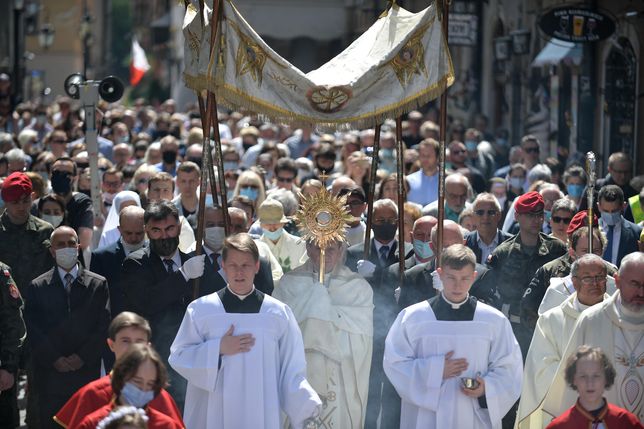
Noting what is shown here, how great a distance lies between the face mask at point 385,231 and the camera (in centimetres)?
1016

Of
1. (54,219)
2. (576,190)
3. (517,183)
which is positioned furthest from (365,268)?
(517,183)

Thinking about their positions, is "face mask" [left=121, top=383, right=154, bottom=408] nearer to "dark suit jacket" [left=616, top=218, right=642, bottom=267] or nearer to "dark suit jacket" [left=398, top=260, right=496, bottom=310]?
"dark suit jacket" [left=398, top=260, right=496, bottom=310]

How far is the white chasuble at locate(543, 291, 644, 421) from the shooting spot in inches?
305

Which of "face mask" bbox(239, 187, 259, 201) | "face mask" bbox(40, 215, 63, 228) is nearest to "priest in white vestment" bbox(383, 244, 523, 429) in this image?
"face mask" bbox(40, 215, 63, 228)

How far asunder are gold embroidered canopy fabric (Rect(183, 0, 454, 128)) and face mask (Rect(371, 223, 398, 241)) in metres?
1.14

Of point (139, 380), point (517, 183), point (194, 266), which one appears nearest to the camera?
point (139, 380)

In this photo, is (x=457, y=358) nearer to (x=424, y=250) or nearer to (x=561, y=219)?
(x=424, y=250)

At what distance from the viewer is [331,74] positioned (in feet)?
30.6

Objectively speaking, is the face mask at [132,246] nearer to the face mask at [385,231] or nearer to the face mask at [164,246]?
the face mask at [164,246]

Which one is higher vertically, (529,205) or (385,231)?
(529,205)

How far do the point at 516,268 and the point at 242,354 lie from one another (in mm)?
2736

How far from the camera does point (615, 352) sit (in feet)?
25.7

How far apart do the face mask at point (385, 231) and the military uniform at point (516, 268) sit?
0.77 meters

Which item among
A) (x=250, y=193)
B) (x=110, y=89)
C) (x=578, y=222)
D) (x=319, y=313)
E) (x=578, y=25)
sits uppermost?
(x=578, y=25)
